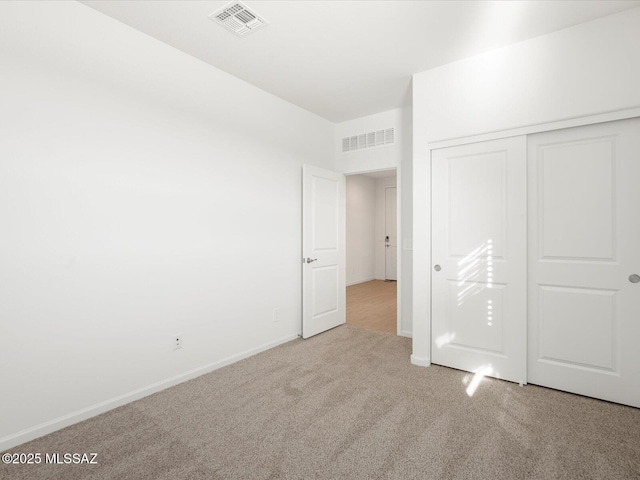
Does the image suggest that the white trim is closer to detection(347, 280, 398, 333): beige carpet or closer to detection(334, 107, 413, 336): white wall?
A: detection(334, 107, 413, 336): white wall

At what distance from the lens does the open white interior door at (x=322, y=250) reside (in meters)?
3.76

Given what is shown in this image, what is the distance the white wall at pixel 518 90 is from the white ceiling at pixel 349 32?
0.11 metres

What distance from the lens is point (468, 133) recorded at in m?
2.75

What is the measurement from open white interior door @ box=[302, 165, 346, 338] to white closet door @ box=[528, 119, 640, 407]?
222cm

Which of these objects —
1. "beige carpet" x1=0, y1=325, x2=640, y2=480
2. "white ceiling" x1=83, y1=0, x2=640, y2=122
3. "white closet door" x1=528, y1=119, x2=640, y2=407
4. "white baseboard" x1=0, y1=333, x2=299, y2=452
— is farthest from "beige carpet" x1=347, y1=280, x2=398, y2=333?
"white ceiling" x1=83, y1=0, x2=640, y2=122

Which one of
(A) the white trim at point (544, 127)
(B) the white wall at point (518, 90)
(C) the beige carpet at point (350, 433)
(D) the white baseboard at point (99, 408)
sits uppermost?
(B) the white wall at point (518, 90)

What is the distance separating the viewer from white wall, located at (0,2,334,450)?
1.86 meters

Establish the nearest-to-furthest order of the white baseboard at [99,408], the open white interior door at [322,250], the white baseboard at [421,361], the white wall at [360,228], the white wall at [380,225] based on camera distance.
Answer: the white baseboard at [99,408] → the white baseboard at [421,361] → the open white interior door at [322,250] → the white wall at [360,228] → the white wall at [380,225]

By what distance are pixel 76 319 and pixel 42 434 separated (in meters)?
0.70

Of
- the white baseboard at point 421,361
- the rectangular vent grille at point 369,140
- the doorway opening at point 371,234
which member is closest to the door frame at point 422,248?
the white baseboard at point 421,361

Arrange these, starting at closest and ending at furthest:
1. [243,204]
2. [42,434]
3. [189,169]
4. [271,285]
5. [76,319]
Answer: [42,434] → [76,319] → [189,169] → [243,204] → [271,285]

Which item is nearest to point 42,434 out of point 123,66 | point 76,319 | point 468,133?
point 76,319

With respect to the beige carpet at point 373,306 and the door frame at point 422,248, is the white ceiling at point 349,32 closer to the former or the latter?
the door frame at point 422,248

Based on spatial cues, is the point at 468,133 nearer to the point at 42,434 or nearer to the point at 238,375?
the point at 238,375
